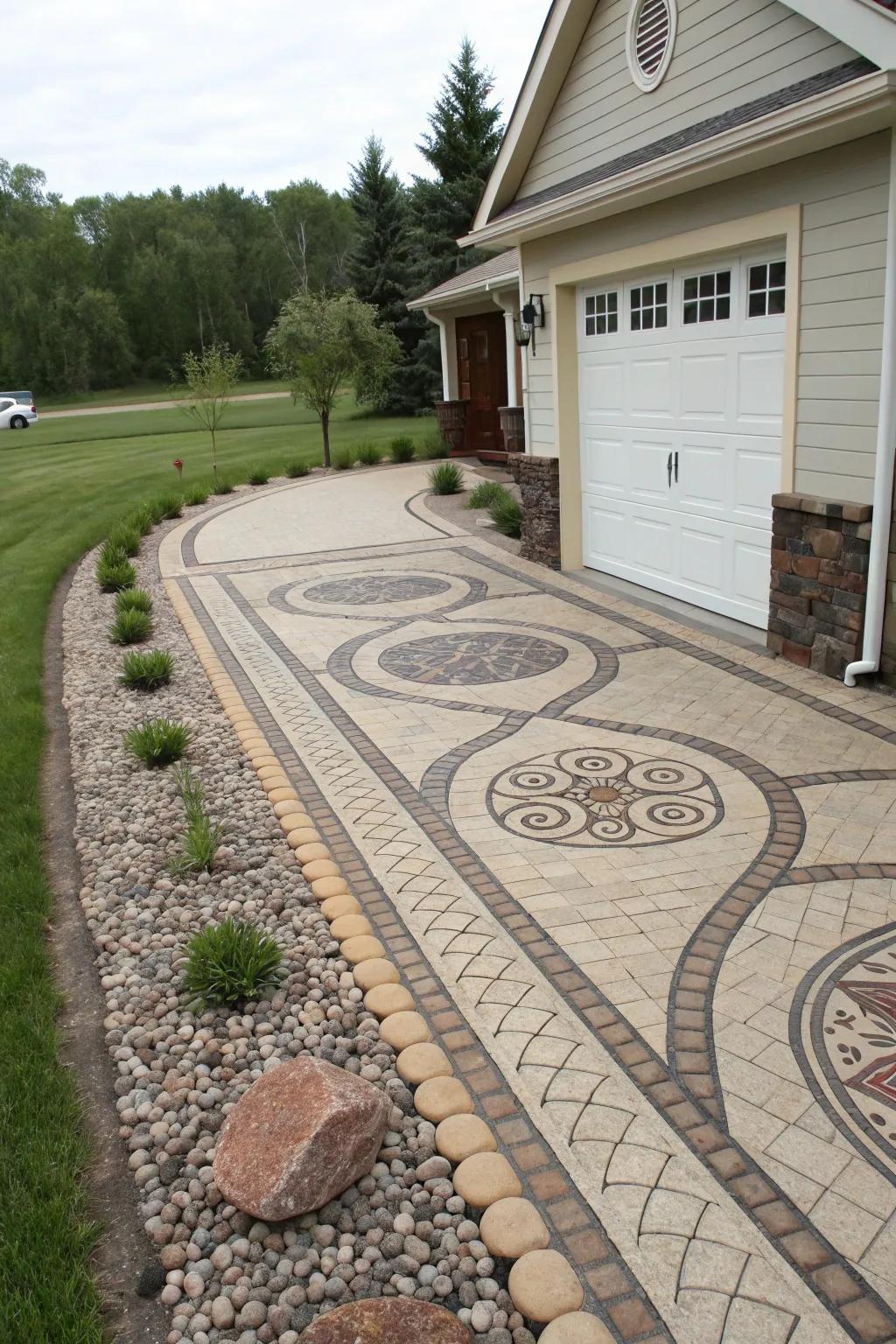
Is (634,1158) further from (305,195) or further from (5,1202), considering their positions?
(305,195)

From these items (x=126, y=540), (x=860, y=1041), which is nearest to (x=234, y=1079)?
(x=860, y=1041)

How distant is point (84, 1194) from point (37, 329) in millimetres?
60992

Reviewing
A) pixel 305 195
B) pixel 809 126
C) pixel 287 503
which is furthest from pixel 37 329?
pixel 809 126

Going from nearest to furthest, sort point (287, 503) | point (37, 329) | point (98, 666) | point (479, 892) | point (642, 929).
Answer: point (642, 929), point (479, 892), point (98, 666), point (287, 503), point (37, 329)

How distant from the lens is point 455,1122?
3.07 m

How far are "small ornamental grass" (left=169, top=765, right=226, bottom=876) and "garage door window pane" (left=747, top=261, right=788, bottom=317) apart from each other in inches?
200

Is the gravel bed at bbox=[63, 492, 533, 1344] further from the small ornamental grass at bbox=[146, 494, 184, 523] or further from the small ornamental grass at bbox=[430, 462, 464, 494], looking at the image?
the small ornamental grass at bbox=[430, 462, 464, 494]

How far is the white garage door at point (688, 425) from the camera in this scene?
7344mm

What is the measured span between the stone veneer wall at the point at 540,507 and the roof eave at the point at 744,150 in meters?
2.40

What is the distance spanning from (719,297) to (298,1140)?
684 cm

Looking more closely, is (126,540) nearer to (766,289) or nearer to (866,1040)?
(766,289)

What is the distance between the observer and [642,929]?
4.02 metres

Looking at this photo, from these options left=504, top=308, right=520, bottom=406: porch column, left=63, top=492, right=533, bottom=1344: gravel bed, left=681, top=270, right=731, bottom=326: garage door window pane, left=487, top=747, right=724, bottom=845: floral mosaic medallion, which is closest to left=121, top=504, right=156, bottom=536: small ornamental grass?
left=504, top=308, right=520, bottom=406: porch column

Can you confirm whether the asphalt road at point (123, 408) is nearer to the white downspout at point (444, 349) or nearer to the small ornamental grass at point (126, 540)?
the white downspout at point (444, 349)
